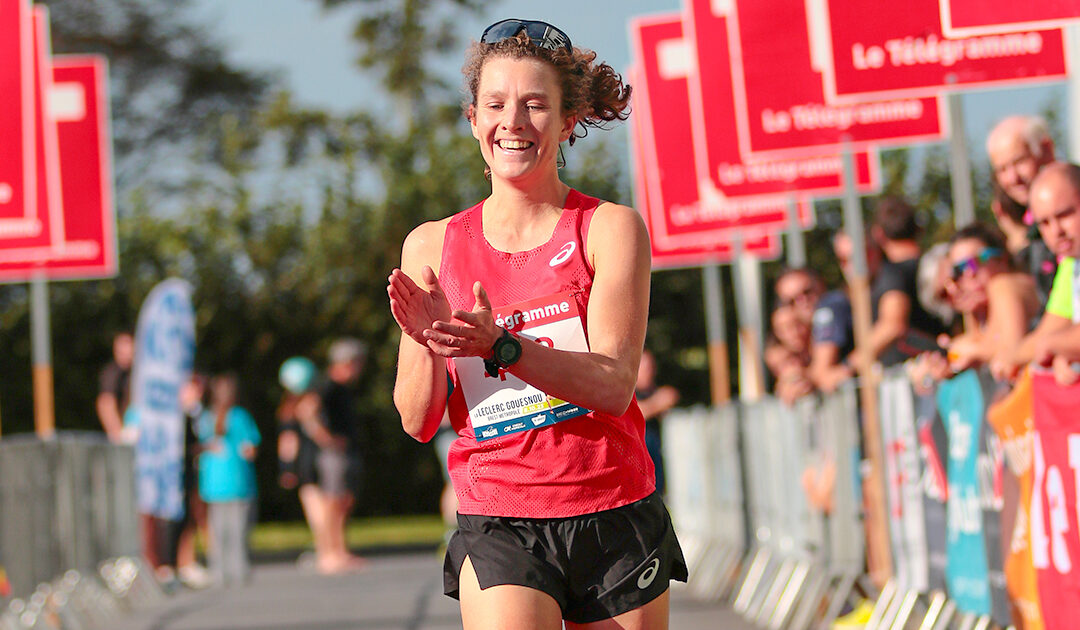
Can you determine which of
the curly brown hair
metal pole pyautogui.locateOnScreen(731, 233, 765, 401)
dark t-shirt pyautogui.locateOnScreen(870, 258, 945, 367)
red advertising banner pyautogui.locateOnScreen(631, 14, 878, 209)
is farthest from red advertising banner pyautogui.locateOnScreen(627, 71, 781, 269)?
the curly brown hair

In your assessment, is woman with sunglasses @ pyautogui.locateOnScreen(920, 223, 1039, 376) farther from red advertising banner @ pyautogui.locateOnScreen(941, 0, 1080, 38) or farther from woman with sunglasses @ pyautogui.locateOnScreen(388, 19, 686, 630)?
woman with sunglasses @ pyautogui.locateOnScreen(388, 19, 686, 630)

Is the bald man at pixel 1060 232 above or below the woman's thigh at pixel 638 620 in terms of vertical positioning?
above

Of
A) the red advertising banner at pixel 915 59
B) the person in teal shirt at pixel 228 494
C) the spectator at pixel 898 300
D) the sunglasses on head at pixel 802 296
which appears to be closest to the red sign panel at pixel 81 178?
the person in teal shirt at pixel 228 494

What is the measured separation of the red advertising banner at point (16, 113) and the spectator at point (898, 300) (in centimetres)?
469

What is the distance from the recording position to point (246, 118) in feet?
147

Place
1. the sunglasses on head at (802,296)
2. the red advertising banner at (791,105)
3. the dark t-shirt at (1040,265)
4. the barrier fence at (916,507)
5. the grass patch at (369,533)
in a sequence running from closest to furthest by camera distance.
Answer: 1. the barrier fence at (916,507)
2. the dark t-shirt at (1040,265)
3. the red advertising banner at (791,105)
4. the sunglasses on head at (802,296)
5. the grass patch at (369,533)

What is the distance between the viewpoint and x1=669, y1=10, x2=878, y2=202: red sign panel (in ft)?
37.4

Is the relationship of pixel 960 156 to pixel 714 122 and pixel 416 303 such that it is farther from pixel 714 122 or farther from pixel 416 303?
pixel 416 303

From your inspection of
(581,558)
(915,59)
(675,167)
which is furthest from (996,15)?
(675,167)

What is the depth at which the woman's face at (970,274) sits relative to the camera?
705 cm

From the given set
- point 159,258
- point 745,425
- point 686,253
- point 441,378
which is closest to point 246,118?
point 159,258

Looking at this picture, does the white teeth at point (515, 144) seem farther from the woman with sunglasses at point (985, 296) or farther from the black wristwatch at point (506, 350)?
the woman with sunglasses at point (985, 296)

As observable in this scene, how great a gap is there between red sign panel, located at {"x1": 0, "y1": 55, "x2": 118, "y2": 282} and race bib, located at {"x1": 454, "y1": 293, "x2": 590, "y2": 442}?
9.12 m

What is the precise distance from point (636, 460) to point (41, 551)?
6849 mm
